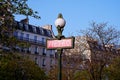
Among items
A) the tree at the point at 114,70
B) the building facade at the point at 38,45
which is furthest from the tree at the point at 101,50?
the building facade at the point at 38,45

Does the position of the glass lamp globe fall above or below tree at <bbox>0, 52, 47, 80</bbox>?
above

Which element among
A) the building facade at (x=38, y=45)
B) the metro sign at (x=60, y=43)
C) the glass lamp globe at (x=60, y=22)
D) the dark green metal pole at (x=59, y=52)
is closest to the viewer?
the metro sign at (x=60, y=43)

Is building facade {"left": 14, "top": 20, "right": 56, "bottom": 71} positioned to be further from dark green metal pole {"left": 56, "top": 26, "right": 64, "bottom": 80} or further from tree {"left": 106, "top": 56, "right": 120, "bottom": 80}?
dark green metal pole {"left": 56, "top": 26, "right": 64, "bottom": 80}

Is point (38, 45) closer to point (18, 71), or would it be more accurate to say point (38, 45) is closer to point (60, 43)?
point (18, 71)

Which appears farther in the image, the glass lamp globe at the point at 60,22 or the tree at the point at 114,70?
the tree at the point at 114,70

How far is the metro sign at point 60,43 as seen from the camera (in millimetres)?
12446

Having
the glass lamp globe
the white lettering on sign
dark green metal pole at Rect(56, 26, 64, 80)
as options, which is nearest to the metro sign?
the white lettering on sign

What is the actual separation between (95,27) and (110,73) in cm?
1423

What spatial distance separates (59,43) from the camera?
1281 cm

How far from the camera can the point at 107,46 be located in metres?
36.3

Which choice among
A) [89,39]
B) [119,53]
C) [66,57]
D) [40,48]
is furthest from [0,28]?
[40,48]

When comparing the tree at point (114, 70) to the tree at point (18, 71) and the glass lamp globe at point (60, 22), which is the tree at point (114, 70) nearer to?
the tree at point (18, 71)

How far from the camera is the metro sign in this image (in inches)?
490

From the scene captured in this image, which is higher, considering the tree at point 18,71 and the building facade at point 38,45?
the building facade at point 38,45
